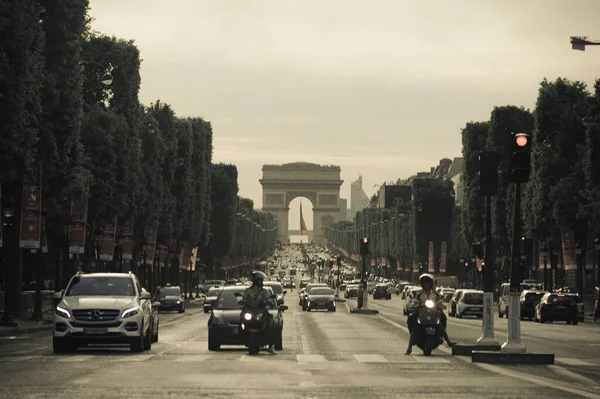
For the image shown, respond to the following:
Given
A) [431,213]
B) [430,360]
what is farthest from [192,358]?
[431,213]

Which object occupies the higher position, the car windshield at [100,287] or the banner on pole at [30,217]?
the banner on pole at [30,217]

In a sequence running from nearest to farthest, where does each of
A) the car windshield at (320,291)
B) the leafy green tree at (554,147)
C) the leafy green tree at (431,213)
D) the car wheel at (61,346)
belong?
the car wheel at (61,346) < the car windshield at (320,291) < the leafy green tree at (554,147) < the leafy green tree at (431,213)

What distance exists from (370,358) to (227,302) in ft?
21.8

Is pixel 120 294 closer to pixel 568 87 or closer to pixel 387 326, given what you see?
pixel 387 326

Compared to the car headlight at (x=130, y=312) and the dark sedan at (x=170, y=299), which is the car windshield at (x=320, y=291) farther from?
the car headlight at (x=130, y=312)

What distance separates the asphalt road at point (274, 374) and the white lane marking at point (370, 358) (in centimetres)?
2

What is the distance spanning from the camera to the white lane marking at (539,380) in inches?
814

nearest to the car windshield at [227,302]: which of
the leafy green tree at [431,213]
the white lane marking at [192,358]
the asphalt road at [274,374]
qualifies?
the asphalt road at [274,374]

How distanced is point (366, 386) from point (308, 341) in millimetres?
18958

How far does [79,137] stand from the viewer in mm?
60656

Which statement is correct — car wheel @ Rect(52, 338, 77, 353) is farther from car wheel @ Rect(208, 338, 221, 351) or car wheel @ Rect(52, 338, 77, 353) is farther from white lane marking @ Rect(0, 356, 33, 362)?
car wheel @ Rect(208, 338, 221, 351)

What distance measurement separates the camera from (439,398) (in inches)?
769

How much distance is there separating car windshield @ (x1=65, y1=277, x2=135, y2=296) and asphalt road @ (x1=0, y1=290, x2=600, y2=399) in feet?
4.39

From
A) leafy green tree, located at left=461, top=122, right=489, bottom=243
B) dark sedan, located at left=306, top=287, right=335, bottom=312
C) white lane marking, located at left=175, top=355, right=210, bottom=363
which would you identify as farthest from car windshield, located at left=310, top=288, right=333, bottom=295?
white lane marking, located at left=175, top=355, right=210, bottom=363
